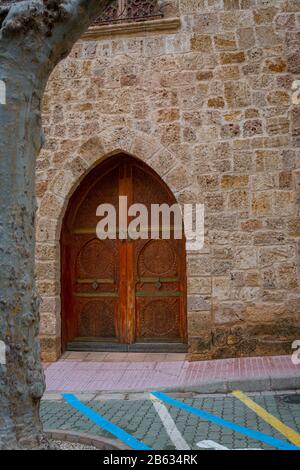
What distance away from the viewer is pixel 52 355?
7.06 m

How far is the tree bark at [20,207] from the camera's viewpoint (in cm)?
Answer: 285

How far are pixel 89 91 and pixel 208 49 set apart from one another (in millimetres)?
1726

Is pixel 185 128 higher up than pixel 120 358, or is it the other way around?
pixel 185 128

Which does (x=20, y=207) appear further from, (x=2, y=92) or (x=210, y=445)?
(x=210, y=445)

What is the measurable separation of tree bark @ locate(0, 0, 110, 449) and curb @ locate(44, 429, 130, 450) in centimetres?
58

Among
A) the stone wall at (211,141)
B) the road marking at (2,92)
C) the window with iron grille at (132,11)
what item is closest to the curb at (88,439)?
the road marking at (2,92)

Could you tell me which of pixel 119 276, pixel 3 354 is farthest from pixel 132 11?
pixel 3 354

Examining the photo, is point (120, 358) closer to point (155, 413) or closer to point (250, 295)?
point (250, 295)

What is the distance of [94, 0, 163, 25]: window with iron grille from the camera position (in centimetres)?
716

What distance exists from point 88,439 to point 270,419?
5.42 feet

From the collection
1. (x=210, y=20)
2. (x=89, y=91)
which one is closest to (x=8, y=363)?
(x=89, y=91)

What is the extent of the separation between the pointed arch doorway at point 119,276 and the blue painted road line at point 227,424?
6.87 ft

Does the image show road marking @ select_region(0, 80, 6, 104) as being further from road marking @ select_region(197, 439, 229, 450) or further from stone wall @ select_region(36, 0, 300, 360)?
stone wall @ select_region(36, 0, 300, 360)

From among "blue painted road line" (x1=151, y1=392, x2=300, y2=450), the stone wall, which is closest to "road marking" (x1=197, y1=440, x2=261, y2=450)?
"blue painted road line" (x1=151, y1=392, x2=300, y2=450)
